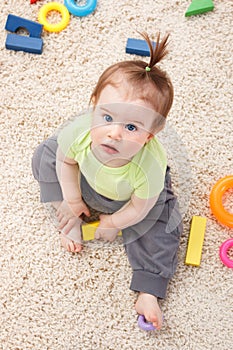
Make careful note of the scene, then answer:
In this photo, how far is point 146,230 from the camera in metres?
1.07

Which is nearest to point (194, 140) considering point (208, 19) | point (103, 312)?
point (208, 19)

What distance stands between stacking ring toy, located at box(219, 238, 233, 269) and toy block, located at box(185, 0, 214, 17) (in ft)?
1.72

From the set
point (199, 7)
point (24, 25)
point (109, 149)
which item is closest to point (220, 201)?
point (109, 149)

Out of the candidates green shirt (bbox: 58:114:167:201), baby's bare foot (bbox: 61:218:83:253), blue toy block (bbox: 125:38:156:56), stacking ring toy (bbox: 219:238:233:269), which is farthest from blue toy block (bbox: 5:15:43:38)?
stacking ring toy (bbox: 219:238:233:269)

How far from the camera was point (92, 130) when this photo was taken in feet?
3.03

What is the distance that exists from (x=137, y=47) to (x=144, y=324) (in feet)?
1.91

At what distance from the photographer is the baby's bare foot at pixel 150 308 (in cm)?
104

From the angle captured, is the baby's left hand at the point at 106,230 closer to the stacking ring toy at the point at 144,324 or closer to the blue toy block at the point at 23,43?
the stacking ring toy at the point at 144,324

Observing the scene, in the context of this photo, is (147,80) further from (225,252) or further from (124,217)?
(225,252)

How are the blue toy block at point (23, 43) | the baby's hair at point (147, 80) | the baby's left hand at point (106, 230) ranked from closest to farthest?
1. the baby's hair at point (147, 80)
2. the baby's left hand at point (106, 230)
3. the blue toy block at point (23, 43)

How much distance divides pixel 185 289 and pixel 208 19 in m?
0.61

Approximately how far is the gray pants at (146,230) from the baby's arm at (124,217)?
0.05ft

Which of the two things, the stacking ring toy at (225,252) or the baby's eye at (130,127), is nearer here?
the baby's eye at (130,127)

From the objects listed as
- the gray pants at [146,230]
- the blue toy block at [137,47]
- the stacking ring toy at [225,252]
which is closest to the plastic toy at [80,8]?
the blue toy block at [137,47]
